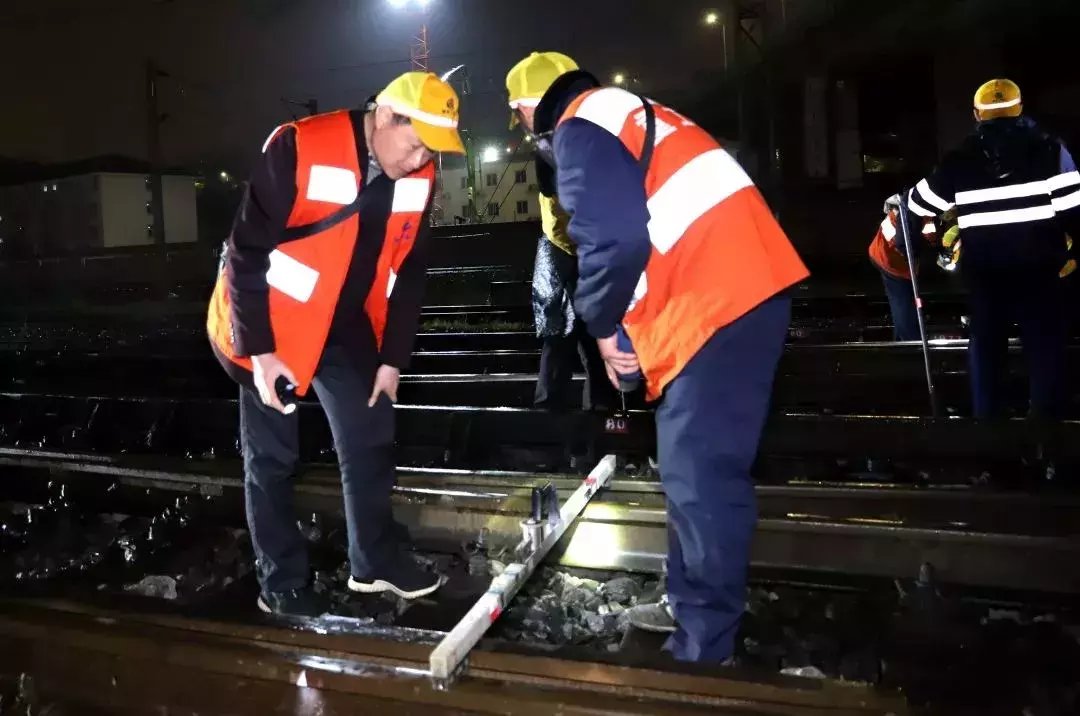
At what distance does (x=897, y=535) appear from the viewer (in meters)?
3.24

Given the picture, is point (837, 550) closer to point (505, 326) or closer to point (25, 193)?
point (505, 326)

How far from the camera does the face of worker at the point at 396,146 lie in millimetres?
2838

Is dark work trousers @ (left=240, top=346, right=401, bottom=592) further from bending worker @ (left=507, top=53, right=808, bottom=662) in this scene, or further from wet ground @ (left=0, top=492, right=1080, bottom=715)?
bending worker @ (left=507, top=53, right=808, bottom=662)

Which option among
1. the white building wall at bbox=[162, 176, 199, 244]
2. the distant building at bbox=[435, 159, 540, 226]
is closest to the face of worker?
the distant building at bbox=[435, 159, 540, 226]

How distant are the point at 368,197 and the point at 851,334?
25.1ft

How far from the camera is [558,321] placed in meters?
5.38

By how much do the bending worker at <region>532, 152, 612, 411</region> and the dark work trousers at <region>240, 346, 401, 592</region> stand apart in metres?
2.02

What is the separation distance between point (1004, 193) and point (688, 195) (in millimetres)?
3344

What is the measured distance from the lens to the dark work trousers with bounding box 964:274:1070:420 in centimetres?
470

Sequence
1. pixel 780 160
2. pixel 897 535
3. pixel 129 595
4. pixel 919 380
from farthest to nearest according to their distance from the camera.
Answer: pixel 780 160
pixel 919 380
pixel 897 535
pixel 129 595

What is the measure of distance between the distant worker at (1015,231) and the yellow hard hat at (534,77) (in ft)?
9.95

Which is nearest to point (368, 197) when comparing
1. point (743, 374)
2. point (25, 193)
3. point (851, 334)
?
point (743, 374)

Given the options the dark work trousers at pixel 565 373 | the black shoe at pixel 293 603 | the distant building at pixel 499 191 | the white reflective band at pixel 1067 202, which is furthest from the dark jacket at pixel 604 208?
the distant building at pixel 499 191

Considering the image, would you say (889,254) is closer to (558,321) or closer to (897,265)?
(897,265)
